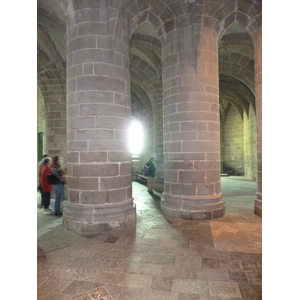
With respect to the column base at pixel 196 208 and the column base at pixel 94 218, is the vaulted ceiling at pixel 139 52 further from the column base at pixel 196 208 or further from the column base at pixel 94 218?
the column base at pixel 196 208

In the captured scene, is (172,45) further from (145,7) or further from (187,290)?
(187,290)

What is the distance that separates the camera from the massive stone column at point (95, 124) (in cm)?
430

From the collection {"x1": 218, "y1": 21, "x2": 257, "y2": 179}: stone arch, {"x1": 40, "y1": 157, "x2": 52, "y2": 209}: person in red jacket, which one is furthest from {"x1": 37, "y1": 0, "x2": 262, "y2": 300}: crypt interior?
{"x1": 218, "y1": 21, "x2": 257, "y2": 179}: stone arch

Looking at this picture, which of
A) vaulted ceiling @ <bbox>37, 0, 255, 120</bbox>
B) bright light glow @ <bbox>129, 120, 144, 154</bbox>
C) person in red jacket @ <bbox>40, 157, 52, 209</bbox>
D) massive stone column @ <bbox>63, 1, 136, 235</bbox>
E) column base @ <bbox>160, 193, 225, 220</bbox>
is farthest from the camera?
bright light glow @ <bbox>129, 120, 144, 154</bbox>

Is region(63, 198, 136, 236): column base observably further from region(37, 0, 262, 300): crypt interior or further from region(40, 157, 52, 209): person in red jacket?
region(40, 157, 52, 209): person in red jacket

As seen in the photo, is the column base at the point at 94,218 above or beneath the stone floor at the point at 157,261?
above

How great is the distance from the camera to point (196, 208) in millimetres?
4961

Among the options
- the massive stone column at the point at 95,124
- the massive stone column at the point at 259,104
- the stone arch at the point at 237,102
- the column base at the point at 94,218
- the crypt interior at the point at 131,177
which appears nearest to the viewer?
the crypt interior at the point at 131,177

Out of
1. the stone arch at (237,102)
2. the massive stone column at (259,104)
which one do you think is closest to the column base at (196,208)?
the massive stone column at (259,104)

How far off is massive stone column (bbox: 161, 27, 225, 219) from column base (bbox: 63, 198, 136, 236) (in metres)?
1.36

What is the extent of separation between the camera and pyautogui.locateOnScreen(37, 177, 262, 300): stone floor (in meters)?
2.42

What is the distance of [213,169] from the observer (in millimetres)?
5168

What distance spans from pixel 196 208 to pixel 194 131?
5.77 feet

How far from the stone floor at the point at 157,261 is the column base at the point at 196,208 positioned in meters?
0.20
